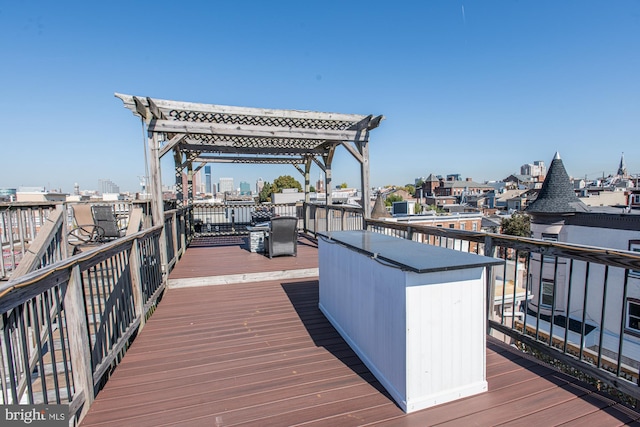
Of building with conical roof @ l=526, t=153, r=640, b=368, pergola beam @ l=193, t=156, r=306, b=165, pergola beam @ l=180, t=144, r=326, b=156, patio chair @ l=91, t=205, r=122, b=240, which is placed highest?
pergola beam @ l=180, t=144, r=326, b=156

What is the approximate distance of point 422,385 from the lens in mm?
1805

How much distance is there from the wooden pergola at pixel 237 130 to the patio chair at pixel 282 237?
152 cm

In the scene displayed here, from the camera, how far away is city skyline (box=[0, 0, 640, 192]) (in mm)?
7383

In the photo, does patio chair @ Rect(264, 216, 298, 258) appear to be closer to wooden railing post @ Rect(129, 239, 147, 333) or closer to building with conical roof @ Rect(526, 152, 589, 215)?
wooden railing post @ Rect(129, 239, 147, 333)

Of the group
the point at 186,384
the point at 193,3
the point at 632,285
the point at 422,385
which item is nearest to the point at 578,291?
the point at 632,285

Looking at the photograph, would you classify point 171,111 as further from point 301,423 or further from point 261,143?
point 301,423

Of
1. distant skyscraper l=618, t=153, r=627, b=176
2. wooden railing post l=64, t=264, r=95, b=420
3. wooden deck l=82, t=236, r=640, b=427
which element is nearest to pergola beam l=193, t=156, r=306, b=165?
wooden deck l=82, t=236, r=640, b=427

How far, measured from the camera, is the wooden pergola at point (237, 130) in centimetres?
465

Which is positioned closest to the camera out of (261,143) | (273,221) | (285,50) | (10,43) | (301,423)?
(301,423)

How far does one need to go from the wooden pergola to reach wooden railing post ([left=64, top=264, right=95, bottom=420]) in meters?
2.93

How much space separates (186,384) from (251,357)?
533mm

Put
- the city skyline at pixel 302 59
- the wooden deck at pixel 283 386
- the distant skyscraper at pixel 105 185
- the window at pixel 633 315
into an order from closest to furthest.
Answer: the wooden deck at pixel 283 386 → the city skyline at pixel 302 59 → the window at pixel 633 315 → the distant skyscraper at pixel 105 185

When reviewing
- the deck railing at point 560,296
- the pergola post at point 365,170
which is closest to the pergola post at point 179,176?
the deck railing at point 560,296

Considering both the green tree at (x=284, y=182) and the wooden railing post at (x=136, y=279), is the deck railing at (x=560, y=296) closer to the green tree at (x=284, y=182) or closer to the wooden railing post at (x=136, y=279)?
the wooden railing post at (x=136, y=279)
